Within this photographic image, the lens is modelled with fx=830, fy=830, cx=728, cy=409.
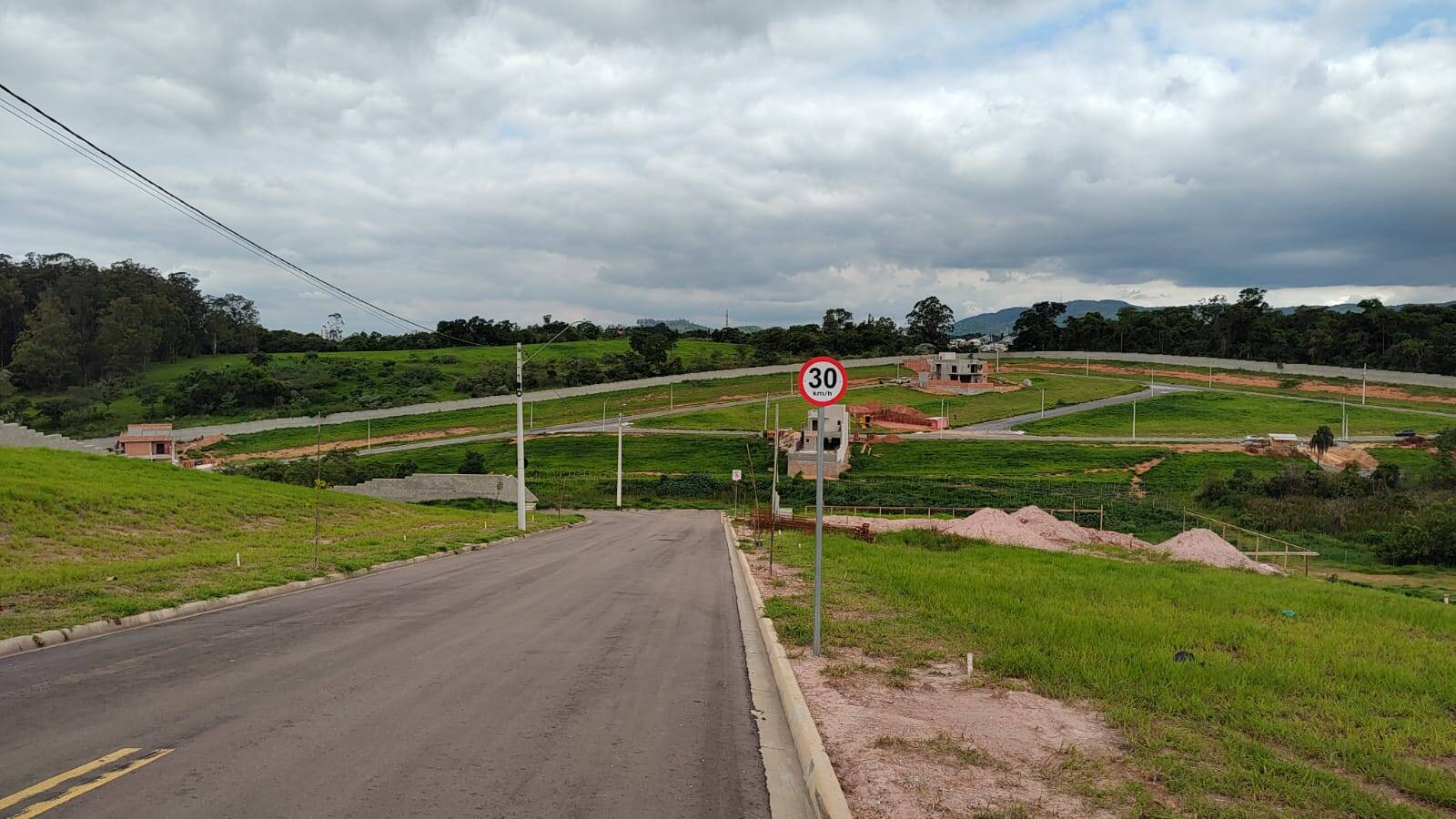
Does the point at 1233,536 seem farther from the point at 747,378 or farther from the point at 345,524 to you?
the point at 747,378

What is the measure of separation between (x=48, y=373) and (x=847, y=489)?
112 m

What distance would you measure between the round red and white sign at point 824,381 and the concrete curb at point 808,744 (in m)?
2.87

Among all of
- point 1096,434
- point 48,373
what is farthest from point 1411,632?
point 48,373

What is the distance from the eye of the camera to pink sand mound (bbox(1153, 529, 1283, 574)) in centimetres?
2728

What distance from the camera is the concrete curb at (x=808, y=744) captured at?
5.10 m

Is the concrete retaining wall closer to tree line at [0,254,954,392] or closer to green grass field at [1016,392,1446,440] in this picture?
tree line at [0,254,954,392]

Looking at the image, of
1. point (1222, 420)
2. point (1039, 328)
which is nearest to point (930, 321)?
point (1039, 328)

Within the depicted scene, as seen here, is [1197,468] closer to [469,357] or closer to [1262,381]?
[1262,381]

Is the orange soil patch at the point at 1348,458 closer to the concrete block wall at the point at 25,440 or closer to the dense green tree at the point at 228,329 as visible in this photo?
the concrete block wall at the point at 25,440

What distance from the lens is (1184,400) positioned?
108 meters

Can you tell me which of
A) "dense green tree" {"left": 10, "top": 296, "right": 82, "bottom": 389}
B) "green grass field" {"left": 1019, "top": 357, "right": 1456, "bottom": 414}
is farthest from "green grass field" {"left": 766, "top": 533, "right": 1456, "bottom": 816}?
"dense green tree" {"left": 10, "top": 296, "right": 82, "bottom": 389}

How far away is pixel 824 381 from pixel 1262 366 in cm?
14743

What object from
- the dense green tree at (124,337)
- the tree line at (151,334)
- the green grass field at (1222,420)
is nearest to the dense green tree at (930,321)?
the tree line at (151,334)

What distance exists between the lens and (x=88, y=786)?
17.3ft
